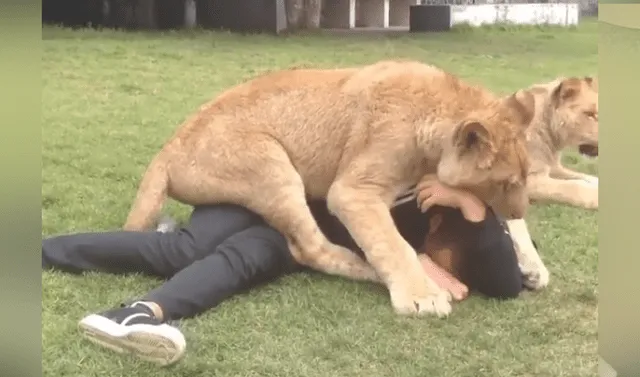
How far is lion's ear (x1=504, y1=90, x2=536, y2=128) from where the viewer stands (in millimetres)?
685

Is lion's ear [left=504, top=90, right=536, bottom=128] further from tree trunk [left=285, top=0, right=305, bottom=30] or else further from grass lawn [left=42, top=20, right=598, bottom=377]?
tree trunk [left=285, top=0, right=305, bottom=30]

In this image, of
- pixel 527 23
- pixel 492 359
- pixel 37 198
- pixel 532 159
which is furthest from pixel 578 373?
pixel 37 198

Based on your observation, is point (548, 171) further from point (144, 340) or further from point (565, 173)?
point (144, 340)

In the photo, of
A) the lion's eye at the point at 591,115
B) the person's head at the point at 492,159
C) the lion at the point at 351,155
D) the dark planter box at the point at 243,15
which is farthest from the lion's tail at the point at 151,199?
the lion's eye at the point at 591,115

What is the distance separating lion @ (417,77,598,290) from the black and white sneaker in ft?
0.69

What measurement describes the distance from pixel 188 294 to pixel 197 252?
6 centimetres

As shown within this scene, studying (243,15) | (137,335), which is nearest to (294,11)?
(243,15)

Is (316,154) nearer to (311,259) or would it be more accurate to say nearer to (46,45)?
(311,259)

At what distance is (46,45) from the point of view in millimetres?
635

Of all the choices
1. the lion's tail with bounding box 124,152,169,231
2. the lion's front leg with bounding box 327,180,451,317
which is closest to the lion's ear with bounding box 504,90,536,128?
the lion's front leg with bounding box 327,180,451,317

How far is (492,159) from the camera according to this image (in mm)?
655

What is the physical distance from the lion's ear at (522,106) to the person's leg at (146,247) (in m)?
0.21

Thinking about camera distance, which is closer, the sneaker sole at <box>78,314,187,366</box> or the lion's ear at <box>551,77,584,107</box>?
the sneaker sole at <box>78,314,187,366</box>

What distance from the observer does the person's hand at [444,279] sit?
2.17 feet
